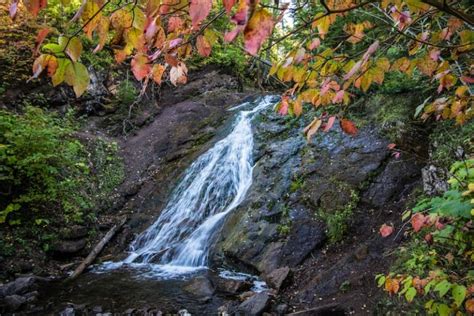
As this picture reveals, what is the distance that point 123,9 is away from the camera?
1289 mm

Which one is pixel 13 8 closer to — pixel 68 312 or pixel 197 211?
pixel 68 312

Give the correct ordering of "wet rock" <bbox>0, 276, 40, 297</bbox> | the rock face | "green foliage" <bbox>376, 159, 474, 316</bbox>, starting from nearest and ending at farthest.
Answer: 1. "green foliage" <bbox>376, 159, 474, 316</bbox>
2. "wet rock" <bbox>0, 276, 40, 297</bbox>
3. the rock face

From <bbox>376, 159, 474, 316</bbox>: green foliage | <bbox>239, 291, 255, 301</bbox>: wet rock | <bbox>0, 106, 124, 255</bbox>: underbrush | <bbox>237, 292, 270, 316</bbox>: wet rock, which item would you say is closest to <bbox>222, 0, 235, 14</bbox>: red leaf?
<bbox>376, 159, 474, 316</bbox>: green foliage

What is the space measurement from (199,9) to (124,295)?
19.1ft

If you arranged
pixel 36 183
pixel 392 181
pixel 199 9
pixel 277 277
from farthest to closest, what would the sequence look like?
1. pixel 36 183
2. pixel 392 181
3. pixel 277 277
4. pixel 199 9

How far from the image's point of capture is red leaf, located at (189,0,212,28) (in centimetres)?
91

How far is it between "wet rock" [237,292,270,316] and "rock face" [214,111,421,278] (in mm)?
592

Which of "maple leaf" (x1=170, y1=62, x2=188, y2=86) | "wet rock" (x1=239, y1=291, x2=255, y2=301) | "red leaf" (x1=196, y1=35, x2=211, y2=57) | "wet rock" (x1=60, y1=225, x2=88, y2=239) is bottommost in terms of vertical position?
"wet rock" (x1=239, y1=291, x2=255, y2=301)

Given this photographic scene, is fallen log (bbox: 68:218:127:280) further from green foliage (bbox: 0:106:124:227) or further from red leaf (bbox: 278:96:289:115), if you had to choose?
red leaf (bbox: 278:96:289:115)

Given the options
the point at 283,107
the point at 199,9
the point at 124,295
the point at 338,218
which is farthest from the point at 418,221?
the point at 124,295

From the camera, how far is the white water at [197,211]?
7238 millimetres

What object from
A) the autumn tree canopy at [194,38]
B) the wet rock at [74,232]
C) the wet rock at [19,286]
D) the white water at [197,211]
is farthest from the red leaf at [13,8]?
the wet rock at [74,232]

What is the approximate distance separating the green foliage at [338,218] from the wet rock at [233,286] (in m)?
1.64

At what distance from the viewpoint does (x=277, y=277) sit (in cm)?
Answer: 572
